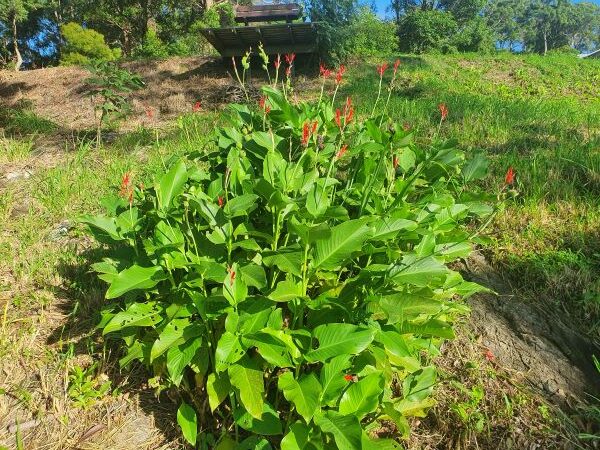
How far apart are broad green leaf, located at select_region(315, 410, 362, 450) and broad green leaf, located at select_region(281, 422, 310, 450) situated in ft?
0.25

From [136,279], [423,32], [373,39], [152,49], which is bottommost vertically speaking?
[136,279]

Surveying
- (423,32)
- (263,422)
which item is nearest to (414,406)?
(263,422)

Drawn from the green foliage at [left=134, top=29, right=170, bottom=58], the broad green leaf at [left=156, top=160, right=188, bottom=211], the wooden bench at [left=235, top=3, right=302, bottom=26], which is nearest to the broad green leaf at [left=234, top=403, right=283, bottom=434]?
the broad green leaf at [left=156, top=160, right=188, bottom=211]

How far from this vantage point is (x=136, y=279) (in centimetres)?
160

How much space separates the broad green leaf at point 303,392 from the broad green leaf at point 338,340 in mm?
74

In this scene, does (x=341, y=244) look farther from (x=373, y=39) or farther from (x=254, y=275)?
(x=373, y=39)

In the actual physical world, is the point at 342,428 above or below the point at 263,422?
above

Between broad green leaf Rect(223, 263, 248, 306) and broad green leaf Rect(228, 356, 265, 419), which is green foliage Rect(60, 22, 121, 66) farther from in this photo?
broad green leaf Rect(228, 356, 265, 419)

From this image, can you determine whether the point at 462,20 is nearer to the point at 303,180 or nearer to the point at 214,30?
the point at 214,30

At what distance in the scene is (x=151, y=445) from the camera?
1760mm

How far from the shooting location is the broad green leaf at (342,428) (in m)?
1.25

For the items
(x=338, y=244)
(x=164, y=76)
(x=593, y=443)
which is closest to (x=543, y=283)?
(x=593, y=443)

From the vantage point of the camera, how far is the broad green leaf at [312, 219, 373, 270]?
153cm

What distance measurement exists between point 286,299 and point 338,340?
218mm
